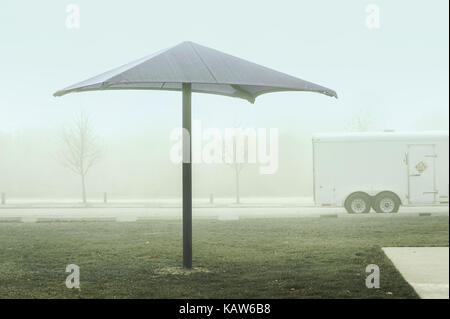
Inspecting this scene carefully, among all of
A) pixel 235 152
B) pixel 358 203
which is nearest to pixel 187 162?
pixel 358 203

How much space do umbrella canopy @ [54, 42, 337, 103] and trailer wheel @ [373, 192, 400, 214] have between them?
12023 millimetres

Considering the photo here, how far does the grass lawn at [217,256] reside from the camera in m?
7.33

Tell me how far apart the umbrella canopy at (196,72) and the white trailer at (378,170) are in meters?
11.5

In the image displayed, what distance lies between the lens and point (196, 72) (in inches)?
292

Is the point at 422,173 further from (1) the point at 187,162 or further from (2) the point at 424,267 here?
(1) the point at 187,162

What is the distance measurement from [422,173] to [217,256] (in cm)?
1185

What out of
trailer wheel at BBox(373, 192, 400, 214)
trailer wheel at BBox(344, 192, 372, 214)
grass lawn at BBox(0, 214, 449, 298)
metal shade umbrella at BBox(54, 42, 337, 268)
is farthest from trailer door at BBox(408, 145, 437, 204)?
metal shade umbrella at BBox(54, 42, 337, 268)

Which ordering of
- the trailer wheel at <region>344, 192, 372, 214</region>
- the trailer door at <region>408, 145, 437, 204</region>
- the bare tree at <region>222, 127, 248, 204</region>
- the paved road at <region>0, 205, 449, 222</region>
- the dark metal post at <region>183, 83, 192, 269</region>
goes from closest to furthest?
the dark metal post at <region>183, 83, 192, 269</region>
the paved road at <region>0, 205, 449, 222</region>
the trailer door at <region>408, 145, 437, 204</region>
the trailer wheel at <region>344, 192, 372, 214</region>
the bare tree at <region>222, 127, 248, 204</region>

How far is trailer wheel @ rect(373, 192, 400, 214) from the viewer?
64.5 feet

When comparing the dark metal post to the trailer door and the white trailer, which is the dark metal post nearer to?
the white trailer

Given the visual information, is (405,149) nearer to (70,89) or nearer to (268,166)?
(70,89)

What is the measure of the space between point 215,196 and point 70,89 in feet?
95.7

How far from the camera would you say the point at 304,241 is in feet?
40.3
